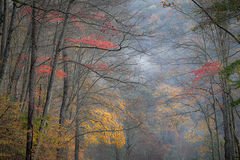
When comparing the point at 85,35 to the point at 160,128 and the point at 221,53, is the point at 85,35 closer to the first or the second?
the point at 221,53

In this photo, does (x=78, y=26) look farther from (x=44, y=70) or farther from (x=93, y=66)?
(x=44, y=70)

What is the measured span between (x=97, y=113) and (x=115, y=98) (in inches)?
45.5

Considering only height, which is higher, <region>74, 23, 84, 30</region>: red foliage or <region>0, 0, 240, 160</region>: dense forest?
<region>74, 23, 84, 30</region>: red foliage

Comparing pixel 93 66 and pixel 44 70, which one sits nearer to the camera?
pixel 44 70

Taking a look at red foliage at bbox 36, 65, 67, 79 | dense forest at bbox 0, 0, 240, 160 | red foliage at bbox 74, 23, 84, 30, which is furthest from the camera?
red foliage at bbox 74, 23, 84, 30

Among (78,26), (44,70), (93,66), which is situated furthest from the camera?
(93,66)

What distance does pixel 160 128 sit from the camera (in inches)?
833

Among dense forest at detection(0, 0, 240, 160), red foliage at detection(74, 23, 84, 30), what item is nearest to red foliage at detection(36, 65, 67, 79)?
dense forest at detection(0, 0, 240, 160)

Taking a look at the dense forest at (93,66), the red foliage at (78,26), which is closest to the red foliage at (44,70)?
the dense forest at (93,66)

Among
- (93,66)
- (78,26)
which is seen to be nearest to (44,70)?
(93,66)

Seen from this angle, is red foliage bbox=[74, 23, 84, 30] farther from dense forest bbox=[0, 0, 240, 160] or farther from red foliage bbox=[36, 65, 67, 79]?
red foliage bbox=[36, 65, 67, 79]

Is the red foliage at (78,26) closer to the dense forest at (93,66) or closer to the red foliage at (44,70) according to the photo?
the dense forest at (93,66)

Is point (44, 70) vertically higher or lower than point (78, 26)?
lower

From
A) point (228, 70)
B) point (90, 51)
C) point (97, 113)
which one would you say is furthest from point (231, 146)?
point (90, 51)
